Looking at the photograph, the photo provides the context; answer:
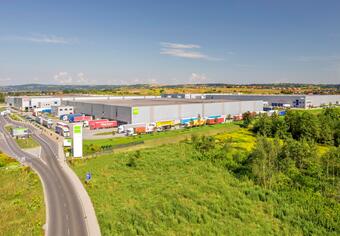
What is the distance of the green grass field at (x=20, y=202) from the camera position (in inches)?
950

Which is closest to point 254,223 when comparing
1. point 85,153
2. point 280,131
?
point 85,153

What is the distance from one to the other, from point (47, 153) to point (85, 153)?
22.9 ft

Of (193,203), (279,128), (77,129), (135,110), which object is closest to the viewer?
(193,203)

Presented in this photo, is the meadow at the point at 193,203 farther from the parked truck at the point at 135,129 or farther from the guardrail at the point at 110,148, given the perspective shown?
the parked truck at the point at 135,129

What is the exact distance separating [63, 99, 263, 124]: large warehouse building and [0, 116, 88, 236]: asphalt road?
27389mm

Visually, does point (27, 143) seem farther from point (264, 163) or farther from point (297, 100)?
point (297, 100)

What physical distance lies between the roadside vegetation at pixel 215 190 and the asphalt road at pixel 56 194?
2074 millimetres

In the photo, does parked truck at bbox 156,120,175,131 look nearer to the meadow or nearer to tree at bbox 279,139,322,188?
the meadow

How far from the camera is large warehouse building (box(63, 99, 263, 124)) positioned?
7819 centimetres

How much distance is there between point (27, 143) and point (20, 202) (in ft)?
106

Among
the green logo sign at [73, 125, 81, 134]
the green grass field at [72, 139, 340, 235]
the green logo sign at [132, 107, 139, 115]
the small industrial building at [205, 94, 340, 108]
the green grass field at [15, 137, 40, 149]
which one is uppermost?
the small industrial building at [205, 94, 340, 108]

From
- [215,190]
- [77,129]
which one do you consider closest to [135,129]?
[77,129]

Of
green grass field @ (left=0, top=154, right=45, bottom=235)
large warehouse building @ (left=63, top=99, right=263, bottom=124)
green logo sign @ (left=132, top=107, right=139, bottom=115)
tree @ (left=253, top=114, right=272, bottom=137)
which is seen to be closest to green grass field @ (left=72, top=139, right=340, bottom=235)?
green grass field @ (left=0, top=154, right=45, bottom=235)

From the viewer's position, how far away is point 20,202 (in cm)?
2919
